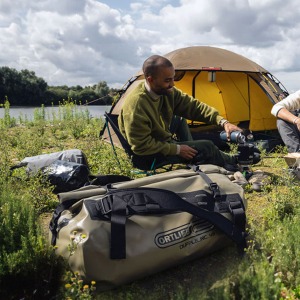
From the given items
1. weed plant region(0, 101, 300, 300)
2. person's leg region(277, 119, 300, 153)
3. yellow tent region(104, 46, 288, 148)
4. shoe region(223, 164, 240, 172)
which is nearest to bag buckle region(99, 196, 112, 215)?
weed plant region(0, 101, 300, 300)

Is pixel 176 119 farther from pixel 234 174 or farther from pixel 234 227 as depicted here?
pixel 234 227

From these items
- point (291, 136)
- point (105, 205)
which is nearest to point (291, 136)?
point (291, 136)

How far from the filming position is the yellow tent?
6668mm

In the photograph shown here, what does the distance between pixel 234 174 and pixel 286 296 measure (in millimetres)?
2272

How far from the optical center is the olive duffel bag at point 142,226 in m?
2.08

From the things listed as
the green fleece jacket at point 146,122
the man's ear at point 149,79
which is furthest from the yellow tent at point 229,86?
the man's ear at point 149,79

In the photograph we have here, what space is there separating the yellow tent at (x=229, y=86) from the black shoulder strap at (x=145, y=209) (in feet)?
14.9

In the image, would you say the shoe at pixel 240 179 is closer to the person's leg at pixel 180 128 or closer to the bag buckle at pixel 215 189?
the person's leg at pixel 180 128

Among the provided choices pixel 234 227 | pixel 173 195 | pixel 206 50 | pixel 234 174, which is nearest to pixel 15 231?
pixel 173 195

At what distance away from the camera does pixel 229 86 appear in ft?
25.1

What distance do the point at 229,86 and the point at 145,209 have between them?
5.88 m

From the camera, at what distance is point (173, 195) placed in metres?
2.34

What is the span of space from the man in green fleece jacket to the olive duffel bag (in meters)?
1.18

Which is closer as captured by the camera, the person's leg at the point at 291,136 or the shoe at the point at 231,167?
the shoe at the point at 231,167
